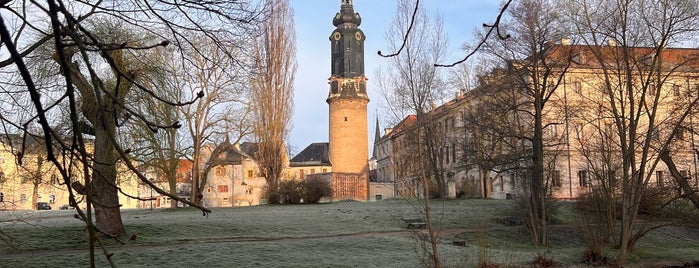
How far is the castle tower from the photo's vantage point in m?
62.6

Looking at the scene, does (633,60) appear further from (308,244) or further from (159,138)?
(159,138)

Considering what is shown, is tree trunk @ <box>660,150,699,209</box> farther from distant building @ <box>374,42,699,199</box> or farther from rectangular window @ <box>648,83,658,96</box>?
rectangular window @ <box>648,83,658,96</box>

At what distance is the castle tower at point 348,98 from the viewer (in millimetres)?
62625

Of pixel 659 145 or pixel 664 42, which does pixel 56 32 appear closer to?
pixel 664 42

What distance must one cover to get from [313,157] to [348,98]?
24444 mm

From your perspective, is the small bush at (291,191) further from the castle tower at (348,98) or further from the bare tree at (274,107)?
the castle tower at (348,98)

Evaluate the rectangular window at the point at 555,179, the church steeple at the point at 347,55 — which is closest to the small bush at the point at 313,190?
the rectangular window at the point at 555,179

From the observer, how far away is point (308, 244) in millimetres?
16438

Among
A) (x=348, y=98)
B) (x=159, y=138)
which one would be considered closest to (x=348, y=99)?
(x=348, y=98)

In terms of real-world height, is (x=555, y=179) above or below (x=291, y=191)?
above

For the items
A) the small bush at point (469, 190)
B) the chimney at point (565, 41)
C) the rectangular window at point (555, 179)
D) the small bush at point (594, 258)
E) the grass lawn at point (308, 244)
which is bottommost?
the small bush at point (594, 258)

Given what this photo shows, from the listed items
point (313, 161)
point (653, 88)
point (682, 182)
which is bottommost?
point (682, 182)

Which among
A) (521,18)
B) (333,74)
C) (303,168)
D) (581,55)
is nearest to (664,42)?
(581,55)

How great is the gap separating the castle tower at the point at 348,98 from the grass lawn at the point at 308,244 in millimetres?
37045
